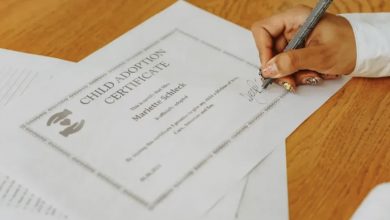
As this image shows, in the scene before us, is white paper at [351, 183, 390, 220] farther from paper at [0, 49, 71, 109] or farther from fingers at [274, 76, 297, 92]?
paper at [0, 49, 71, 109]

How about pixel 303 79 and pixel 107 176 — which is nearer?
pixel 107 176

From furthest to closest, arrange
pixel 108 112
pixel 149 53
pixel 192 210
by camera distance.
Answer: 1. pixel 149 53
2. pixel 108 112
3. pixel 192 210

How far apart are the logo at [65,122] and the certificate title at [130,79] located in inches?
1.3

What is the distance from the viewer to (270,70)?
2.36 ft

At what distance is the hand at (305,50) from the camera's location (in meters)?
0.72

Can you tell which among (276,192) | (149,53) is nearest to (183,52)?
(149,53)

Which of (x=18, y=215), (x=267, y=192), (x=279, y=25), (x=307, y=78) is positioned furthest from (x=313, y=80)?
(x=18, y=215)

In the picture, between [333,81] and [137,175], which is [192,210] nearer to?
[137,175]

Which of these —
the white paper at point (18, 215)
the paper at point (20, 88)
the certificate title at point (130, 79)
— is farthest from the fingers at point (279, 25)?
the white paper at point (18, 215)

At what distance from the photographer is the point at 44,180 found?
0.59 metres

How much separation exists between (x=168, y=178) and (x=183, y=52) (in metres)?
0.25

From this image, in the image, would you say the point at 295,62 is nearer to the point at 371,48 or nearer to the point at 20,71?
the point at 371,48

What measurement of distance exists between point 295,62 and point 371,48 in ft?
0.44
